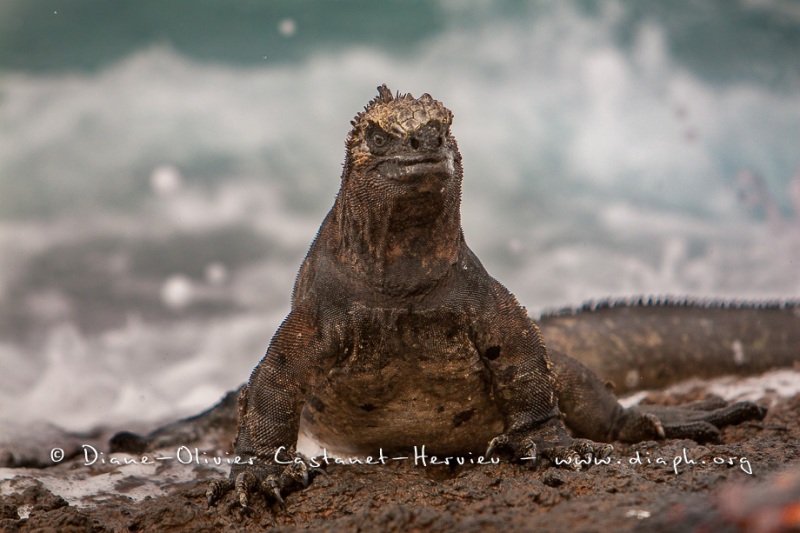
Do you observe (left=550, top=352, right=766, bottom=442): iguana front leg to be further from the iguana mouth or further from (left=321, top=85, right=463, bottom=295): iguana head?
the iguana mouth

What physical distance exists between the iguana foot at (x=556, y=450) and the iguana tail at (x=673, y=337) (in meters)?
3.48

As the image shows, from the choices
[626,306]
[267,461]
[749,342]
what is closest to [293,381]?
[267,461]

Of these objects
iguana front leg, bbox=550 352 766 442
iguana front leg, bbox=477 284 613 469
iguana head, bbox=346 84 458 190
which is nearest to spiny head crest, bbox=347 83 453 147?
iguana head, bbox=346 84 458 190

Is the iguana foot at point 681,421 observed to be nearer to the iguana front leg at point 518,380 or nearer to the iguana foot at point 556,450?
the iguana front leg at point 518,380

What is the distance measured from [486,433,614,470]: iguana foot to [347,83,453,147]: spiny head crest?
214cm

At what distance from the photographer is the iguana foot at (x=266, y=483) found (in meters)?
5.27

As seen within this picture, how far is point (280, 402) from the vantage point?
5.63 meters

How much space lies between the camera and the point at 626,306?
10.2m

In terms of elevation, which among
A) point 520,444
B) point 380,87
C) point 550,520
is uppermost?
point 380,87

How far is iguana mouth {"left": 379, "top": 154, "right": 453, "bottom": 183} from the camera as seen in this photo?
509 centimetres

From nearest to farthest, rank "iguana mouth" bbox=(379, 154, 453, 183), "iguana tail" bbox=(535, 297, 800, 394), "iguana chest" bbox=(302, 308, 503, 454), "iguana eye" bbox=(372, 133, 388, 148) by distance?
"iguana mouth" bbox=(379, 154, 453, 183) < "iguana eye" bbox=(372, 133, 388, 148) < "iguana chest" bbox=(302, 308, 503, 454) < "iguana tail" bbox=(535, 297, 800, 394)

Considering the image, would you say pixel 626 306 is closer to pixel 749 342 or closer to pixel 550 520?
pixel 749 342

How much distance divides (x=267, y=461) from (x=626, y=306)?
19.5ft

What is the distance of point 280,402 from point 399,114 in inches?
78.6
